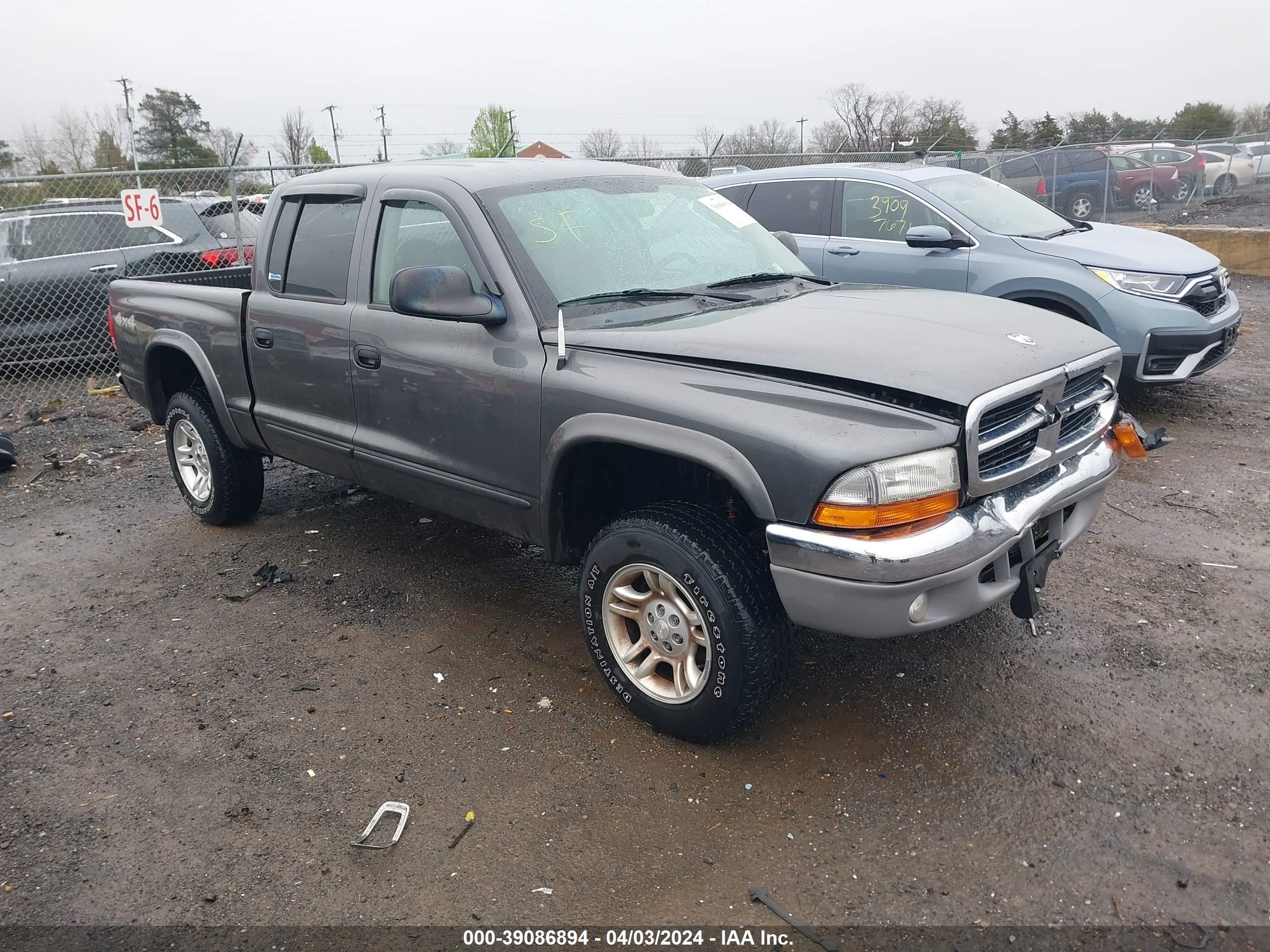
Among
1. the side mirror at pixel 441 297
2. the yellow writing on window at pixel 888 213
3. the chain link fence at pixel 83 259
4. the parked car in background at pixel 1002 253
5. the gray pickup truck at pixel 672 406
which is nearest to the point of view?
the gray pickup truck at pixel 672 406

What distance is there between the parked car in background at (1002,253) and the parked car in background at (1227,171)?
13.4 meters

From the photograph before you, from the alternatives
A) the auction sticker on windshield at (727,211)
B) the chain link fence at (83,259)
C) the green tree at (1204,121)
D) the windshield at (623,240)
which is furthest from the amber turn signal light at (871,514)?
the green tree at (1204,121)

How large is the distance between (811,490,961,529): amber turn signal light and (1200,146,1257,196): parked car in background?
1928cm

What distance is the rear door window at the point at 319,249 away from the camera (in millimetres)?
4285

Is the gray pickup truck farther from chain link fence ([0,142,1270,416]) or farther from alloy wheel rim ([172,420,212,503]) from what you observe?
chain link fence ([0,142,1270,416])

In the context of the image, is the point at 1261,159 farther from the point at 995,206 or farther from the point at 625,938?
the point at 625,938

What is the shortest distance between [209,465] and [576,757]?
320 cm

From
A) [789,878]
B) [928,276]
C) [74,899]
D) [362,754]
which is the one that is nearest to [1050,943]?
[789,878]

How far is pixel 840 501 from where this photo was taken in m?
2.71

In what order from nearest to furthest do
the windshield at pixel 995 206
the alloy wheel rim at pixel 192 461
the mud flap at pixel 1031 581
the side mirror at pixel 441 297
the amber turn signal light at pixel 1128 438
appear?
the mud flap at pixel 1031 581, the side mirror at pixel 441 297, the amber turn signal light at pixel 1128 438, the alloy wheel rim at pixel 192 461, the windshield at pixel 995 206

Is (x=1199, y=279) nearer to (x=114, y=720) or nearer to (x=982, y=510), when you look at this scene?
(x=982, y=510)

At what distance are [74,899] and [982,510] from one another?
286 cm

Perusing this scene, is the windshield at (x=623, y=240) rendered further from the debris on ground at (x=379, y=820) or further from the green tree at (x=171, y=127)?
the green tree at (x=171, y=127)

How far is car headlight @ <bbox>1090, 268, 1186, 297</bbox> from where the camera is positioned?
255 inches
